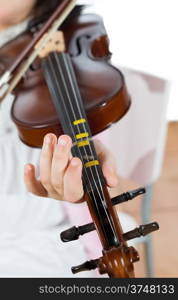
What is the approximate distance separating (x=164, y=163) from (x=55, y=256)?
87 cm

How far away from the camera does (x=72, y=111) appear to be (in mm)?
509

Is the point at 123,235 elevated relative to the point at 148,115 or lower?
elevated

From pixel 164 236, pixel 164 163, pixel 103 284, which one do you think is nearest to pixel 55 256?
pixel 103 284

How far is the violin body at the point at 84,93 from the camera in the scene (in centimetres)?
53

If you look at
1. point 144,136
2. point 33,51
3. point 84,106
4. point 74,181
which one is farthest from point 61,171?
point 144,136

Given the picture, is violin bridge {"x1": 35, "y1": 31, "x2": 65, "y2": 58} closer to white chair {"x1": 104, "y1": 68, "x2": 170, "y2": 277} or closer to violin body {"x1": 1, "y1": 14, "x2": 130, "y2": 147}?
violin body {"x1": 1, "y1": 14, "x2": 130, "y2": 147}

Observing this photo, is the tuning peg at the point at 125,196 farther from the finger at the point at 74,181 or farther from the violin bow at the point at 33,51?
the violin bow at the point at 33,51

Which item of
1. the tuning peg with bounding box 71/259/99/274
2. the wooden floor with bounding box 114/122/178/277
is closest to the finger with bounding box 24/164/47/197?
the tuning peg with bounding box 71/259/99/274

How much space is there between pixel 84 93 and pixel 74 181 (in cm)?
17

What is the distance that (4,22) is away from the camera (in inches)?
29.9

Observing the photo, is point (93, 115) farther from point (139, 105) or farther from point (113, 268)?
point (139, 105)

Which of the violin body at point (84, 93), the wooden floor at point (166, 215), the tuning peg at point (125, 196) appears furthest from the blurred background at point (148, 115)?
the tuning peg at point (125, 196)

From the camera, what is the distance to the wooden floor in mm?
792

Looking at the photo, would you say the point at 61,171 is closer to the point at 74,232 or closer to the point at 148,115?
the point at 74,232
